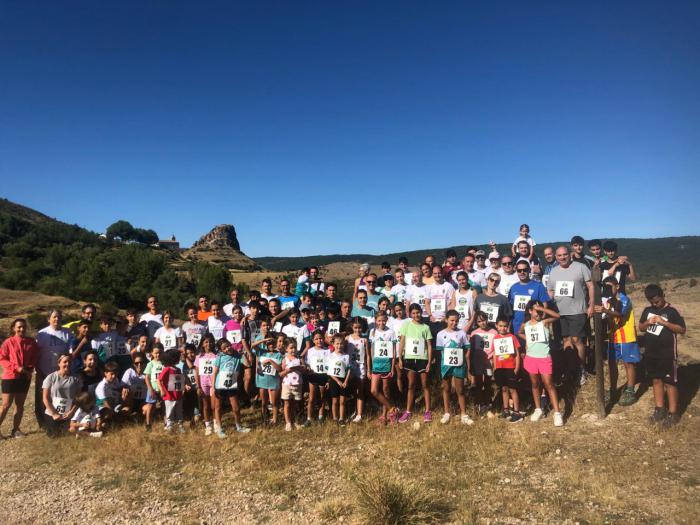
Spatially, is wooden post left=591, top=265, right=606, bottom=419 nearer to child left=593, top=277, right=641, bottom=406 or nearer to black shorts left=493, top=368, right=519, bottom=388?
child left=593, top=277, right=641, bottom=406

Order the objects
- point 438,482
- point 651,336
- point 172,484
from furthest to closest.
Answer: point 651,336
point 172,484
point 438,482

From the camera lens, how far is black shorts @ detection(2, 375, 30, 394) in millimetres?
7484

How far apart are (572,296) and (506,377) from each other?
70.8 inches

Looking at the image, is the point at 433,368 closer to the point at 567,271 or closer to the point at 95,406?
the point at 567,271

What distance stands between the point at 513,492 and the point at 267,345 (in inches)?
179

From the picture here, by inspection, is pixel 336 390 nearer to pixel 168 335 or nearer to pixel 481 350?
pixel 481 350

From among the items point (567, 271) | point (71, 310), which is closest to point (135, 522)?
point (567, 271)

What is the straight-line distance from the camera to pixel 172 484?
584 centimetres

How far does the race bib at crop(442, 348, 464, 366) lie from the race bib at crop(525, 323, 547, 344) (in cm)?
113

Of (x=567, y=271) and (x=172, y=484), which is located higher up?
(x=567, y=271)

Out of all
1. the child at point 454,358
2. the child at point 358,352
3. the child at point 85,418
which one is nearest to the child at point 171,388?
the child at point 85,418

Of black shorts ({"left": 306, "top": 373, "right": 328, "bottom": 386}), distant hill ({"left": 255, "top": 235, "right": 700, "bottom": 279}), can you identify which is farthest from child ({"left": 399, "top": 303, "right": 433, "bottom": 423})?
distant hill ({"left": 255, "top": 235, "right": 700, "bottom": 279})

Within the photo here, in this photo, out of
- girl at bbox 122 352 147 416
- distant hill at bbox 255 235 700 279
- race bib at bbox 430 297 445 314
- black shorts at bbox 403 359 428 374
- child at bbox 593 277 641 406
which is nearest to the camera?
child at bbox 593 277 641 406

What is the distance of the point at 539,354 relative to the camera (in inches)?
274
